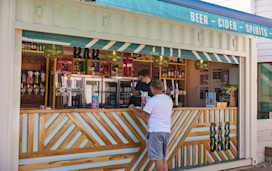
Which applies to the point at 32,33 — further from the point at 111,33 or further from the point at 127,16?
the point at 127,16

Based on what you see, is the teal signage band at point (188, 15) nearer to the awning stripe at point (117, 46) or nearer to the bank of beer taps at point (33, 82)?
the awning stripe at point (117, 46)

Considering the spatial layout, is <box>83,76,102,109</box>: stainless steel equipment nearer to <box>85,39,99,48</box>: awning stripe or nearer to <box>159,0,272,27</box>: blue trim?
<box>85,39,99,48</box>: awning stripe

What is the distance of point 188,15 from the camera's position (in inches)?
196

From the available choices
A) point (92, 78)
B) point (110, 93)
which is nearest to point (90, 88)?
point (92, 78)

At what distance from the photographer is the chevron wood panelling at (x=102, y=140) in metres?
4.38

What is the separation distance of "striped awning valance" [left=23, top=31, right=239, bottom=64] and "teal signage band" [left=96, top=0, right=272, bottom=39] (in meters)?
0.85

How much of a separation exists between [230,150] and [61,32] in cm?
Result: 462

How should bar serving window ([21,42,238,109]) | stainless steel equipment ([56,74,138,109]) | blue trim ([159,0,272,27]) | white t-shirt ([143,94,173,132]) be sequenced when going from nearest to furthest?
white t-shirt ([143,94,173,132]) → blue trim ([159,0,272,27]) → bar serving window ([21,42,238,109]) → stainless steel equipment ([56,74,138,109])

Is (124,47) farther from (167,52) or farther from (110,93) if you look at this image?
(110,93)

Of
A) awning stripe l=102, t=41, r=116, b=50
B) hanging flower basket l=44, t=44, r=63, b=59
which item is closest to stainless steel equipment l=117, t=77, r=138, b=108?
hanging flower basket l=44, t=44, r=63, b=59

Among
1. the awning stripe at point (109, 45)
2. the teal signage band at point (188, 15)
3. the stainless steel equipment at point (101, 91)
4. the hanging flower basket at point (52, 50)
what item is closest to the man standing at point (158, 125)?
the awning stripe at point (109, 45)

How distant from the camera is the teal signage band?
430cm

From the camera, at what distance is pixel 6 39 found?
407cm

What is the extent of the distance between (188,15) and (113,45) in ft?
A: 4.47
